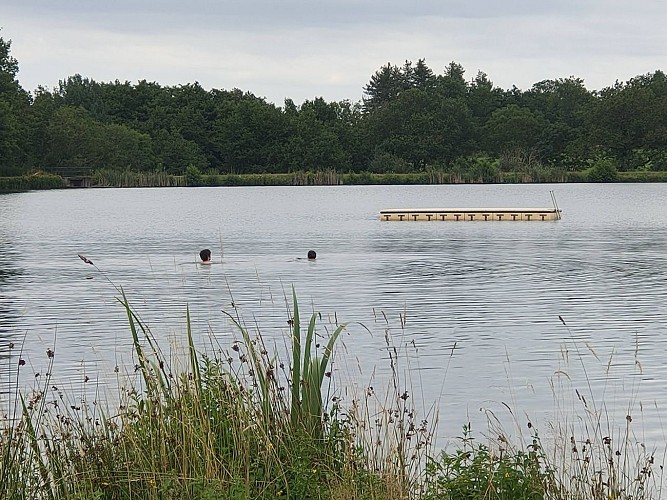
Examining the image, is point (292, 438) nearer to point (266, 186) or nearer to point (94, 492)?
point (94, 492)

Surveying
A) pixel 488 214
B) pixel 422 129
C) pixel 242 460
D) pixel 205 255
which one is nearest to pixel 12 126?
pixel 422 129

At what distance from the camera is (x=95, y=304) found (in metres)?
20.6

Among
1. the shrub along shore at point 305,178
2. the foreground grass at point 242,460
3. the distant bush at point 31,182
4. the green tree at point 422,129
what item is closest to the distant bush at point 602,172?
the shrub along shore at point 305,178

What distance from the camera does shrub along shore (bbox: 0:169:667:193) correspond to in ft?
350

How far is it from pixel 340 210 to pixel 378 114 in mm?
62715

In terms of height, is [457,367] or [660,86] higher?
[660,86]

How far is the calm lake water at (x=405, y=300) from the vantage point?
12531 millimetres

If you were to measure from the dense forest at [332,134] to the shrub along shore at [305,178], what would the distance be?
0.56 m

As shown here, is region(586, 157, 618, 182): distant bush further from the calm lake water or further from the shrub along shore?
the calm lake water

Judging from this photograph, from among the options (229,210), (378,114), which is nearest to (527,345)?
(229,210)

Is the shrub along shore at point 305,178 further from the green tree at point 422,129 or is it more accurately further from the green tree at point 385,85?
the green tree at point 385,85

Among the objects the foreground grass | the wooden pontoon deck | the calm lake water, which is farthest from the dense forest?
the foreground grass

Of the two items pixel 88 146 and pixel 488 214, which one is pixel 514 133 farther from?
pixel 488 214

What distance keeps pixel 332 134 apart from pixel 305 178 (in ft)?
20.2
